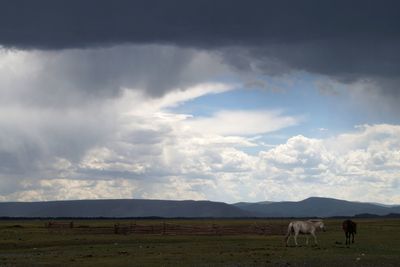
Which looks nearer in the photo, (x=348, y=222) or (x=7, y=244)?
(x=348, y=222)

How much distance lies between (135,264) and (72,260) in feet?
17.7

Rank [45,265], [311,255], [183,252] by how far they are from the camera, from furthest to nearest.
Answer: [183,252]
[311,255]
[45,265]

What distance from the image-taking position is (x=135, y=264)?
36.2 m

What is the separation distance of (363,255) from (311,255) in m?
3.45

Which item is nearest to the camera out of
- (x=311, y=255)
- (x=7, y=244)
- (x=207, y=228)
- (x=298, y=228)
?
(x=311, y=255)

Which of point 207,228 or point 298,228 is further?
point 207,228

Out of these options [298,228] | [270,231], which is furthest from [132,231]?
[298,228]

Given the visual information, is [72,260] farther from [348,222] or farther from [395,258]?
[348,222]

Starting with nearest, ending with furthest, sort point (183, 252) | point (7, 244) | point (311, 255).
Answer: point (311, 255) → point (183, 252) → point (7, 244)

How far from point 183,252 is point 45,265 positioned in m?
12.2

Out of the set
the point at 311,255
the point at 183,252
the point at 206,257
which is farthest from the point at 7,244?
the point at 311,255

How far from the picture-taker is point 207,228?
8025 centimetres

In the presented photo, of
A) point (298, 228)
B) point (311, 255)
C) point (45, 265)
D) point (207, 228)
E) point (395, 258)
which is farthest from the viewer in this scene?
point (207, 228)

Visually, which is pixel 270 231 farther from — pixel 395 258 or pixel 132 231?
pixel 395 258
